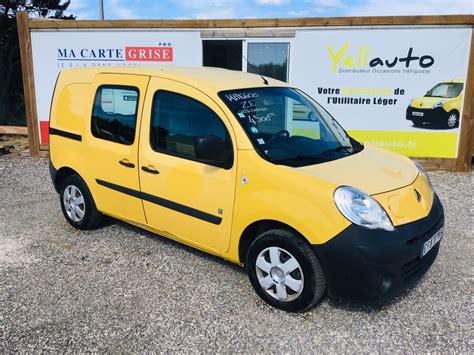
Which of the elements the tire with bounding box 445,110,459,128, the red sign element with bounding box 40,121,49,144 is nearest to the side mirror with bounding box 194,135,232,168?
the tire with bounding box 445,110,459,128

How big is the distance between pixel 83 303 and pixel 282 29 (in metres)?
6.31

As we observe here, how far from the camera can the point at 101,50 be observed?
8.93 m

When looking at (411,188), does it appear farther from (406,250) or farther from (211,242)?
(211,242)

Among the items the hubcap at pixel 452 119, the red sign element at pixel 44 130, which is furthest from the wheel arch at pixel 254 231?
the red sign element at pixel 44 130

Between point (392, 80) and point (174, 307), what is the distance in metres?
6.28

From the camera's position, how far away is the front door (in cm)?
366

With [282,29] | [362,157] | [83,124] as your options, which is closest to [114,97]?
[83,124]

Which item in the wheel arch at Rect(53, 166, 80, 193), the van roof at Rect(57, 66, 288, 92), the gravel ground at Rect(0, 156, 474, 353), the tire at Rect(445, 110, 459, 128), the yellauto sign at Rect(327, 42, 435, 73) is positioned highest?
the yellauto sign at Rect(327, 42, 435, 73)

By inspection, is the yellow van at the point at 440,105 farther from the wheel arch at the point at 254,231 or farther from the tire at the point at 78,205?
the tire at the point at 78,205

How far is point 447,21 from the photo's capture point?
7.71 metres

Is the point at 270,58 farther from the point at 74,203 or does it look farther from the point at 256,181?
the point at 256,181

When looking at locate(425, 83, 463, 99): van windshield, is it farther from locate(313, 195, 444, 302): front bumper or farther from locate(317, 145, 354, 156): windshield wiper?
locate(313, 195, 444, 302): front bumper

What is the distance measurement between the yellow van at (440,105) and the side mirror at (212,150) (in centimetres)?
572

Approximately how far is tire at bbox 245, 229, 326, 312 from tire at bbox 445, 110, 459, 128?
6.04m
